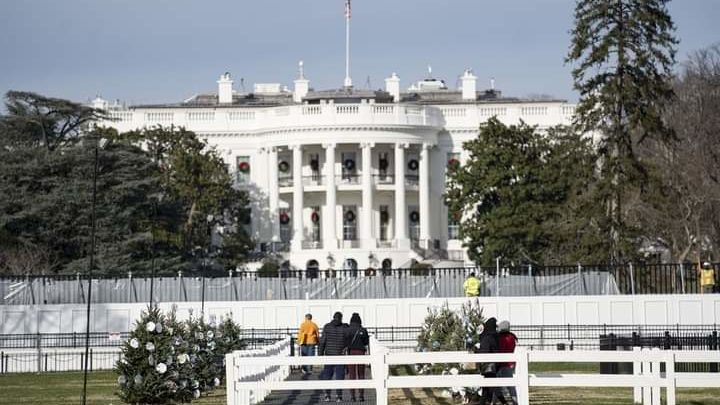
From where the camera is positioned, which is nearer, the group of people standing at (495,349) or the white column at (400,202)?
the group of people standing at (495,349)

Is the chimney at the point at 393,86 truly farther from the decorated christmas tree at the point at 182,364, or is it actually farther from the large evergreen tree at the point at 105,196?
the decorated christmas tree at the point at 182,364

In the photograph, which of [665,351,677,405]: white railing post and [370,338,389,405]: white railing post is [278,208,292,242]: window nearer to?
[370,338,389,405]: white railing post

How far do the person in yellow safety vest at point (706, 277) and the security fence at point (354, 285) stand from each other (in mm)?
861

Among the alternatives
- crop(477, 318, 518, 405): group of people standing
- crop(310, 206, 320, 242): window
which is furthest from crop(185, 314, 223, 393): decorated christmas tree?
crop(310, 206, 320, 242): window

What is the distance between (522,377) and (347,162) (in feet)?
295

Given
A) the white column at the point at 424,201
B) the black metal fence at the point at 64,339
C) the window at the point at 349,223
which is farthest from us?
the window at the point at 349,223

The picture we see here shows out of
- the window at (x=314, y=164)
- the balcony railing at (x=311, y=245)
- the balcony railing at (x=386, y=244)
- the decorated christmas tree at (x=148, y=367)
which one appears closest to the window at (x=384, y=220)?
the balcony railing at (x=386, y=244)

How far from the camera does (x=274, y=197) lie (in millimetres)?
113500

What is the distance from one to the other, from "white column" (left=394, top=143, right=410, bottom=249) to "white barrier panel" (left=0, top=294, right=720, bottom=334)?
4852 cm

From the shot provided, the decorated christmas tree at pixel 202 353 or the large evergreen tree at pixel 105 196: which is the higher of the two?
the large evergreen tree at pixel 105 196

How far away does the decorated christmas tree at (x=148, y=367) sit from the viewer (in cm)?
3338

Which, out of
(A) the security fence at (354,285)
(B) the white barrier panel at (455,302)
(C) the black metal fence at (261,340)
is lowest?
(C) the black metal fence at (261,340)

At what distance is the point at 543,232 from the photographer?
88.1m

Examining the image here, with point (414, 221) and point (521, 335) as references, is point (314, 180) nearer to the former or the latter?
point (414, 221)
